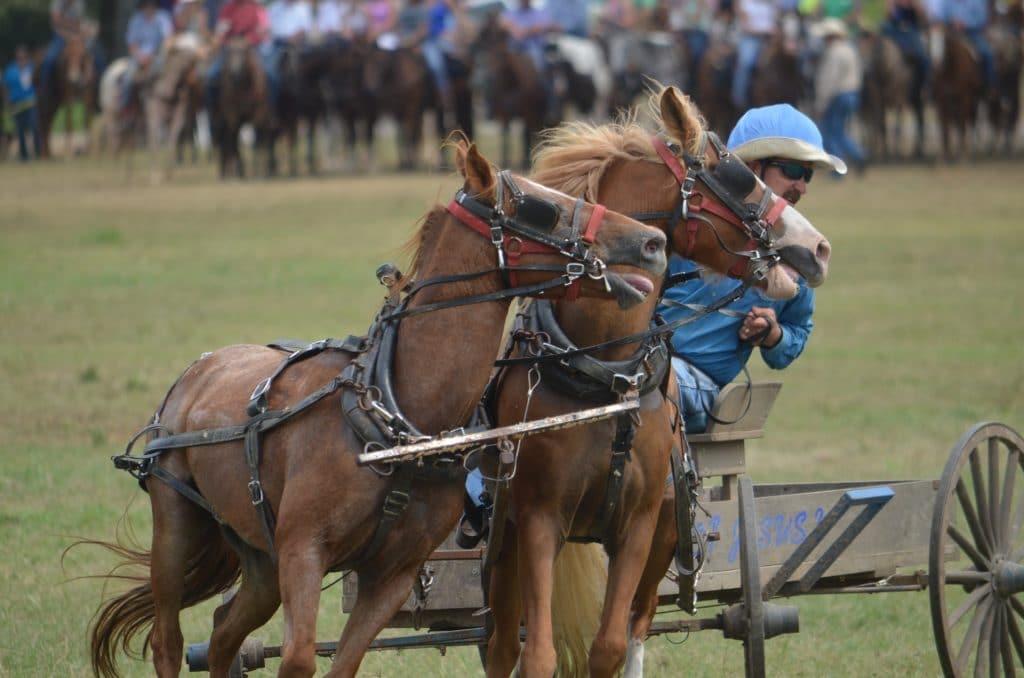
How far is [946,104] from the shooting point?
2791 centimetres

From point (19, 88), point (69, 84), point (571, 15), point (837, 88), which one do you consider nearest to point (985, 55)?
point (837, 88)

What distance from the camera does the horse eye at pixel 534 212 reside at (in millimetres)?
4781

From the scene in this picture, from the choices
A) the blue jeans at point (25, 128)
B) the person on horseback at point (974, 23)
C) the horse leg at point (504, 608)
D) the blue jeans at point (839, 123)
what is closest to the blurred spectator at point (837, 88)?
the blue jeans at point (839, 123)

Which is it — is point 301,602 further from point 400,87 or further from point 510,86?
point 400,87

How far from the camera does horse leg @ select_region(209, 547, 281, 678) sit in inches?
208

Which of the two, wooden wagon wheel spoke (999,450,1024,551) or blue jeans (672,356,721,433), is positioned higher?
blue jeans (672,356,721,433)

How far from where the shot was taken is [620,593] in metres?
5.18

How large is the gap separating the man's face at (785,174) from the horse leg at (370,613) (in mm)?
2265

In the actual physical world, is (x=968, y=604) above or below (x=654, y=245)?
below

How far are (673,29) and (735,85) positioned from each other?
120 inches

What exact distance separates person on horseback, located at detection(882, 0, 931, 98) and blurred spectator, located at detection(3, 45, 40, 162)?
54.4 ft

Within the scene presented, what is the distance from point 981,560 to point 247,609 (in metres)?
2.75

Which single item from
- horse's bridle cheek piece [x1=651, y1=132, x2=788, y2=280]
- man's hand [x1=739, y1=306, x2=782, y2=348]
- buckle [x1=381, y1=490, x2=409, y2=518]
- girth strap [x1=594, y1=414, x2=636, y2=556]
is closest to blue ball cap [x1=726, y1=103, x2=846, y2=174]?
man's hand [x1=739, y1=306, x2=782, y2=348]

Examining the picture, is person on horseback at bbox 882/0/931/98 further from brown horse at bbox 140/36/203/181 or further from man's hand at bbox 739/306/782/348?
man's hand at bbox 739/306/782/348
